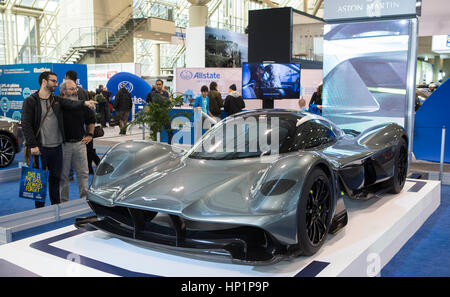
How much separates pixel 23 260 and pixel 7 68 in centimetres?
1084

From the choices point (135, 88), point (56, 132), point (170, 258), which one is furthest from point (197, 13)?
point (170, 258)

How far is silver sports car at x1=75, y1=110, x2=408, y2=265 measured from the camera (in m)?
2.62

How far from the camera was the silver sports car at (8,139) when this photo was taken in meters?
7.81

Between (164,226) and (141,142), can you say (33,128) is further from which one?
(164,226)

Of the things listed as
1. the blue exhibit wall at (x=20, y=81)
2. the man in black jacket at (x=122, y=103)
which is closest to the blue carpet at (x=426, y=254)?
the blue exhibit wall at (x=20, y=81)

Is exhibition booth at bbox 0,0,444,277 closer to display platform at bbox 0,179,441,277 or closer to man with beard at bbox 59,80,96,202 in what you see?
display platform at bbox 0,179,441,277

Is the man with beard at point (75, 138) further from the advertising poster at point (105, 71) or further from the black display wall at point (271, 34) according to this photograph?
the advertising poster at point (105, 71)

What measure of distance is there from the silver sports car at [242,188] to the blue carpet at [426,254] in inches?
22.3

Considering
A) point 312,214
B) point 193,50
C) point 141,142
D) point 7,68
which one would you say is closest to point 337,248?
point 312,214

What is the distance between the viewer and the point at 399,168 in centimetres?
474

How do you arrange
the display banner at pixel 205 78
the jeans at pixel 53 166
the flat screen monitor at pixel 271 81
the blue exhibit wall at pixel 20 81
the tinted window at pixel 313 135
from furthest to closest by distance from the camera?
the display banner at pixel 205 78, the blue exhibit wall at pixel 20 81, the flat screen monitor at pixel 271 81, the jeans at pixel 53 166, the tinted window at pixel 313 135

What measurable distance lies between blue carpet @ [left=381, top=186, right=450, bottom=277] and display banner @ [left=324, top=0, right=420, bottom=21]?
9.09 ft

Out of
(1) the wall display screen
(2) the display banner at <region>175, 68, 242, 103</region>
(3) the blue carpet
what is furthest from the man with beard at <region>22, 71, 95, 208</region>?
(2) the display banner at <region>175, 68, 242, 103</region>
